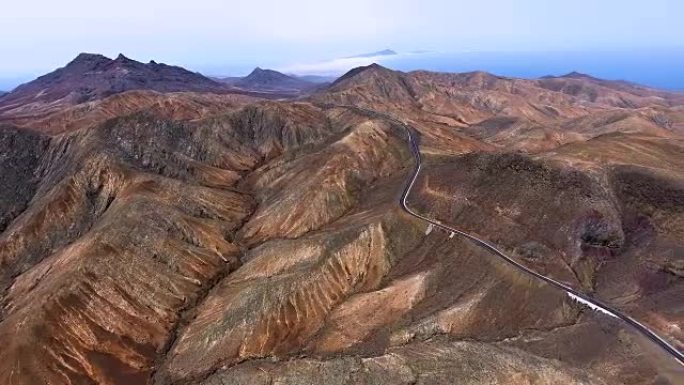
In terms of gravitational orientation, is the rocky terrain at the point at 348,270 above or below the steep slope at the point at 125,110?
below

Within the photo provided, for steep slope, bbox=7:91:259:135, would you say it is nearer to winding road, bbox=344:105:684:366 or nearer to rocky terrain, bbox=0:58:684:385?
rocky terrain, bbox=0:58:684:385

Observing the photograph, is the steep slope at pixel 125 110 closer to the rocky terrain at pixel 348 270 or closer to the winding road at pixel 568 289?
the rocky terrain at pixel 348 270

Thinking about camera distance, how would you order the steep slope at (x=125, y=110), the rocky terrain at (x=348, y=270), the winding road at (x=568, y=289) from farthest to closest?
the steep slope at (x=125, y=110), the rocky terrain at (x=348, y=270), the winding road at (x=568, y=289)

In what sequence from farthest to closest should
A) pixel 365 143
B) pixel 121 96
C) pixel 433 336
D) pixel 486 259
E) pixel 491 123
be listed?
pixel 491 123 < pixel 121 96 < pixel 365 143 < pixel 486 259 < pixel 433 336

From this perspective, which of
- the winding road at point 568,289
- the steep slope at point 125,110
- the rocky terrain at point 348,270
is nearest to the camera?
the winding road at point 568,289

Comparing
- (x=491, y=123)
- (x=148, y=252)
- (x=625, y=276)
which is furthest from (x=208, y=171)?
(x=491, y=123)

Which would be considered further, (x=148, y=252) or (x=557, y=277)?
(x=148, y=252)

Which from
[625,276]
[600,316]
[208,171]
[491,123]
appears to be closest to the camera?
[600,316]

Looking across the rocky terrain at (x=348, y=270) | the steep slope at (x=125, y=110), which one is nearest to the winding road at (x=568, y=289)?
the rocky terrain at (x=348, y=270)

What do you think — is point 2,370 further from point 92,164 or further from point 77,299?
point 92,164
